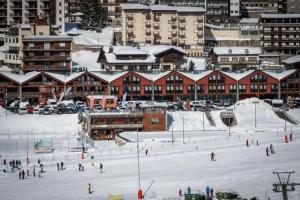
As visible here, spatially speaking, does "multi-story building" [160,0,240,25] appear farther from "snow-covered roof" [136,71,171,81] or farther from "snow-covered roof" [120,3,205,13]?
"snow-covered roof" [136,71,171,81]

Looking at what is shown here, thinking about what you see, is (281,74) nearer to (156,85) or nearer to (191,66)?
(191,66)

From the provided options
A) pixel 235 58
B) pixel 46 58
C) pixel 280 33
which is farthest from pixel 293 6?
pixel 46 58

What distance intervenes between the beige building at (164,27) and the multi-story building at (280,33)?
10638mm

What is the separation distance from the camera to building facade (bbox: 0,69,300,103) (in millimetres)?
89875

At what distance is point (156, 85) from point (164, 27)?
1061 inches

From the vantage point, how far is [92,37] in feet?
382

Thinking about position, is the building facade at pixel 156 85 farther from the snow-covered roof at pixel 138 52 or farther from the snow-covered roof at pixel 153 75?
the snow-covered roof at pixel 138 52

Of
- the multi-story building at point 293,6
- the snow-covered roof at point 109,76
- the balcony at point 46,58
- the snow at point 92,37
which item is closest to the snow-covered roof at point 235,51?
the snow at point 92,37

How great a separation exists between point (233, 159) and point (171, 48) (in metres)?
50.4

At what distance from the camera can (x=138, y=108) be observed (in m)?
76.6

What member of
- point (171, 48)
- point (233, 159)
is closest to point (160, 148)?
point (233, 159)

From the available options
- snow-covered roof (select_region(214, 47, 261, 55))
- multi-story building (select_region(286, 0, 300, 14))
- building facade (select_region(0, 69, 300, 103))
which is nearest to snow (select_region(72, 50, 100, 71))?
building facade (select_region(0, 69, 300, 103))

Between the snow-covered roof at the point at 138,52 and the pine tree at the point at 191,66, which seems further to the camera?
the snow-covered roof at the point at 138,52

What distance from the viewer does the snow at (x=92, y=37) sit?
112 m
